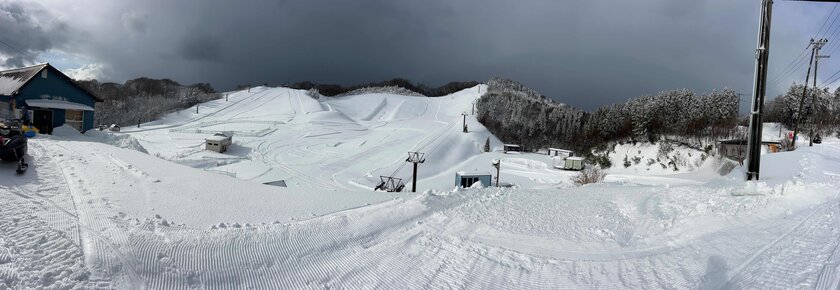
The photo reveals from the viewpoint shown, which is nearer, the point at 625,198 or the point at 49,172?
the point at 49,172

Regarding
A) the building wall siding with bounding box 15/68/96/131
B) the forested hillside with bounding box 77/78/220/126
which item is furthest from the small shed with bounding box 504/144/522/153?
the forested hillside with bounding box 77/78/220/126

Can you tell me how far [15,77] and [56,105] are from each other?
3.41 metres

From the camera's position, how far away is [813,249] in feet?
16.6

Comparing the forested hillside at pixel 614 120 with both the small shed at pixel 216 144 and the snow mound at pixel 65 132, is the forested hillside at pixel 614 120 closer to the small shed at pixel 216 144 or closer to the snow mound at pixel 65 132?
the small shed at pixel 216 144

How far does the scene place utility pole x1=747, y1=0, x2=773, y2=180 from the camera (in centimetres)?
1080

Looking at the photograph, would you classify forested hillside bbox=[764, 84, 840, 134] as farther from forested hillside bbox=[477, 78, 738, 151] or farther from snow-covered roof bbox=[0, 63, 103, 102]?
snow-covered roof bbox=[0, 63, 103, 102]

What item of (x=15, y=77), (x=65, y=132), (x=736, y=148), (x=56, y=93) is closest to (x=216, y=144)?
(x=56, y=93)

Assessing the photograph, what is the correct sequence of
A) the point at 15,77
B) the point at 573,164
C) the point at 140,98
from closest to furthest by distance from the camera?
1. the point at 15,77
2. the point at 573,164
3. the point at 140,98

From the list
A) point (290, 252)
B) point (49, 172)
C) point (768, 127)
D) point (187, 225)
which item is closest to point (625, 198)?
point (290, 252)

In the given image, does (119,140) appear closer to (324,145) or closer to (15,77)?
(15,77)

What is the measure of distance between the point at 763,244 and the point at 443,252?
4359 mm

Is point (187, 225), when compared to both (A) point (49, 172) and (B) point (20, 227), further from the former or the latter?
(A) point (49, 172)

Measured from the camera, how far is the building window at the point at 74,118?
70.9 ft

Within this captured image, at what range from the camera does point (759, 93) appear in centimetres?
1089
